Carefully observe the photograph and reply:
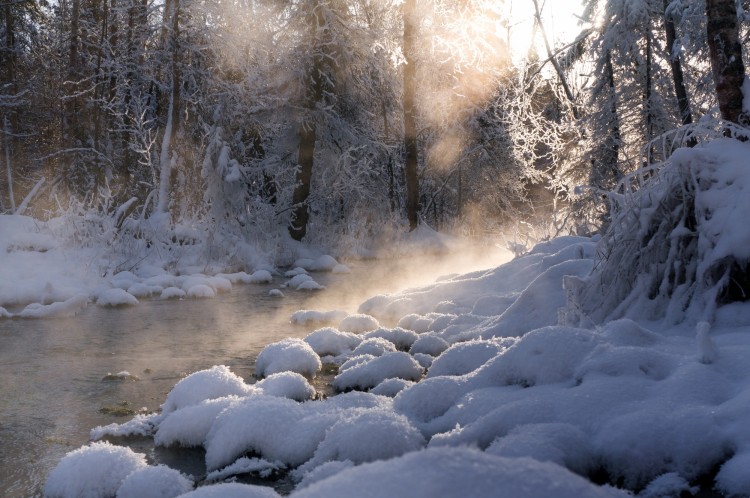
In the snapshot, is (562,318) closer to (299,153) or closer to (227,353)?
(227,353)

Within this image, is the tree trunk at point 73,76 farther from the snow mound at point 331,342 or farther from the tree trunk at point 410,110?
the snow mound at point 331,342

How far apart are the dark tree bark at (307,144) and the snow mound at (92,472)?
46.7ft

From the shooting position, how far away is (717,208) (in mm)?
4438

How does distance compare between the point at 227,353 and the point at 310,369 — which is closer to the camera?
the point at 310,369

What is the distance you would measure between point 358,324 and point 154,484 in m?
4.52

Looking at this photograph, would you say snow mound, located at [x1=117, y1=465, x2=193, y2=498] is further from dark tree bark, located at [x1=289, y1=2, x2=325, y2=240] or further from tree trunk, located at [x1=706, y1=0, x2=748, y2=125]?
dark tree bark, located at [x1=289, y1=2, x2=325, y2=240]

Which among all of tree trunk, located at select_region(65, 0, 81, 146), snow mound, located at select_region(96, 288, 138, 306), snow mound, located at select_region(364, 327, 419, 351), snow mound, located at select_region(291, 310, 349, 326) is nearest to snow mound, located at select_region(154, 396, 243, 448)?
snow mound, located at select_region(364, 327, 419, 351)

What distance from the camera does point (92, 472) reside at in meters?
3.29

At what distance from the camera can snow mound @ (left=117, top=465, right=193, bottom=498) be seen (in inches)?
123

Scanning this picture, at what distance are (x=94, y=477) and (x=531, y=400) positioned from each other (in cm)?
226

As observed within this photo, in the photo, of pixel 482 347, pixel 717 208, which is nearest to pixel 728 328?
pixel 717 208

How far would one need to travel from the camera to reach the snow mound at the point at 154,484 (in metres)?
3.13

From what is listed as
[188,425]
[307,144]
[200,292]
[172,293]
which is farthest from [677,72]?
[188,425]

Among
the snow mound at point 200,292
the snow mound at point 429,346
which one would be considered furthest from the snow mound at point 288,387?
the snow mound at point 200,292
